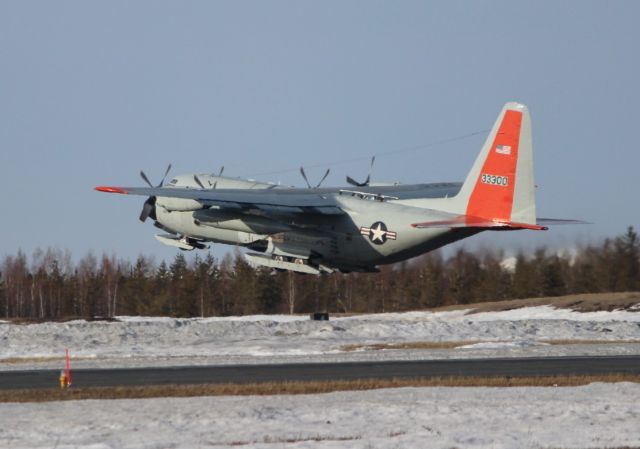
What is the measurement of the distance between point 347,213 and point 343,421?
125 feet

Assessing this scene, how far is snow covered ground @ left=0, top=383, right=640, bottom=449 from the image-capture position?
2058 cm

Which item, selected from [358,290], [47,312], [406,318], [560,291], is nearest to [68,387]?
[406,318]

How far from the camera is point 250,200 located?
2383 inches

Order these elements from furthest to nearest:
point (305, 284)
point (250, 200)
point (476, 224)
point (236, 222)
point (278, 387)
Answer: point (305, 284) → point (236, 222) → point (250, 200) → point (476, 224) → point (278, 387)

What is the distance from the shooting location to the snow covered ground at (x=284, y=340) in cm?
4341

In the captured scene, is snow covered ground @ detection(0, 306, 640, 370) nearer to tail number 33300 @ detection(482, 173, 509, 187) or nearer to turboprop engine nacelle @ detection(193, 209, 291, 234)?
turboprop engine nacelle @ detection(193, 209, 291, 234)

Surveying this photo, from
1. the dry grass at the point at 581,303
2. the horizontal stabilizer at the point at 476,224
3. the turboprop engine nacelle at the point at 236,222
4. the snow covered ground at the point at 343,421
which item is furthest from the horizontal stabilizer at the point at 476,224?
the snow covered ground at the point at 343,421

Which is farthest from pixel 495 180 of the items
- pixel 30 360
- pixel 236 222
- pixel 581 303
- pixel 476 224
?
pixel 30 360

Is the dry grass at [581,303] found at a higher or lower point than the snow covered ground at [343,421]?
higher

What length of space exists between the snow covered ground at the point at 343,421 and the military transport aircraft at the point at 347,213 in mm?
27377

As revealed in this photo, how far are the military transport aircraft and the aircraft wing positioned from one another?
0.05m

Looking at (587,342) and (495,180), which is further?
(495,180)

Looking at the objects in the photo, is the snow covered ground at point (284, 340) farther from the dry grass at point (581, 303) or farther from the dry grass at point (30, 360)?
the dry grass at point (581, 303)

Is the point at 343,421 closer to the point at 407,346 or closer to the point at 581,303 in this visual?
the point at 407,346
